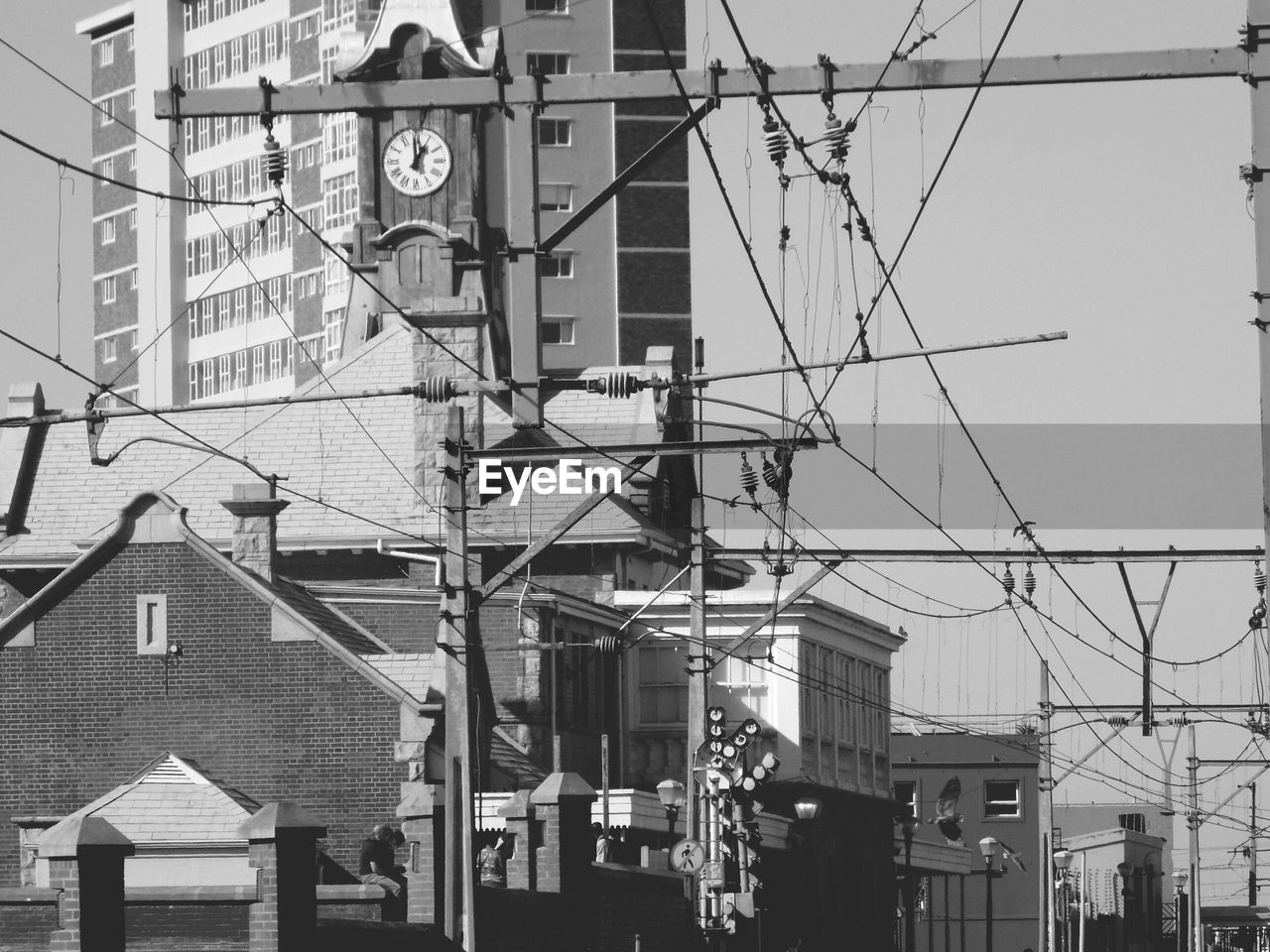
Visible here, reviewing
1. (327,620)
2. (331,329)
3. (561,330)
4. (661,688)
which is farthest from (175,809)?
(331,329)

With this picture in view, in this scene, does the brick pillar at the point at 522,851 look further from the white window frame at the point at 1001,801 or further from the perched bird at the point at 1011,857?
the white window frame at the point at 1001,801

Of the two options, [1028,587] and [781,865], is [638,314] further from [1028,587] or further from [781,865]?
[1028,587]

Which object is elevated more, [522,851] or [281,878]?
[281,878]

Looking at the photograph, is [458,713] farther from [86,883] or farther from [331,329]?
[331,329]

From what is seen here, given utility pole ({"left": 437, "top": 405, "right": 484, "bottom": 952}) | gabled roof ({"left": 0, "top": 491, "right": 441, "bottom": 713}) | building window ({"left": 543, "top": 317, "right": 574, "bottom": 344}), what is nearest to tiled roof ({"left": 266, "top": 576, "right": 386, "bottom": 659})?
gabled roof ({"left": 0, "top": 491, "right": 441, "bottom": 713})

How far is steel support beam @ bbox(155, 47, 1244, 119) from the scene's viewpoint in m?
20.9

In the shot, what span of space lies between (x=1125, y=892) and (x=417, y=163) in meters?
35.5

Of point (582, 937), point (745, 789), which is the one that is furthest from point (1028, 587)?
point (582, 937)

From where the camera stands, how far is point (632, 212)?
97688mm

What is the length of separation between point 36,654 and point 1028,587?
51.7 feet

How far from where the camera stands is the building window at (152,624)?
3944cm

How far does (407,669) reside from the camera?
40344 millimetres

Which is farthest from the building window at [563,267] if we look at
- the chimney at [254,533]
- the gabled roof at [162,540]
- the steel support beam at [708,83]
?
the steel support beam at [708,83]

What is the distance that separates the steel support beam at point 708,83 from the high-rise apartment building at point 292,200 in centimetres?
6579
